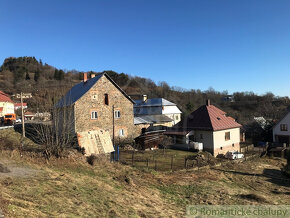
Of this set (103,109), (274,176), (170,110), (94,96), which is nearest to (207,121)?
(274,176)

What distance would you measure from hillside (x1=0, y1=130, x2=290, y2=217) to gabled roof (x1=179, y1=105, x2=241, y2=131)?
7220 mm

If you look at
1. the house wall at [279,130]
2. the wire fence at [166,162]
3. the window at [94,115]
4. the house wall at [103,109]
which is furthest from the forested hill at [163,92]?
the wire fence at [166,162]

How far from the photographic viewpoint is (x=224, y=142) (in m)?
27.8

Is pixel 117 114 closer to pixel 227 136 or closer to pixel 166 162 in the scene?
pixel 166 162

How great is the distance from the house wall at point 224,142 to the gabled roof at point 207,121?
672 mm

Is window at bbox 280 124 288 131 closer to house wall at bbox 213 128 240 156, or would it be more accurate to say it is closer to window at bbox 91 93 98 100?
house wall at bbox 213 128 240 156

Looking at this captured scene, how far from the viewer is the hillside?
8.90 metres

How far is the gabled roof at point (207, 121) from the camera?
26984 millimetres

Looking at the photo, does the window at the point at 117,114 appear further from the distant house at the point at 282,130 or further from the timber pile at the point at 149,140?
the distant house at the point at 282,130

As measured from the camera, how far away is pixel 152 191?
43.0ft

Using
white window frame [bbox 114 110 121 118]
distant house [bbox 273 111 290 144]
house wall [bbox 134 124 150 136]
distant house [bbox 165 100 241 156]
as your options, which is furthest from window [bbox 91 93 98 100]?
distant house [bbox 273 111 290 144]

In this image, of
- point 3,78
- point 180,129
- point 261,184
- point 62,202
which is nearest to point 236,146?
point 180,129

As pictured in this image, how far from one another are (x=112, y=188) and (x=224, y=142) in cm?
1932

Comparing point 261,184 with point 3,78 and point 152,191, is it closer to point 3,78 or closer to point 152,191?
point 152,191
